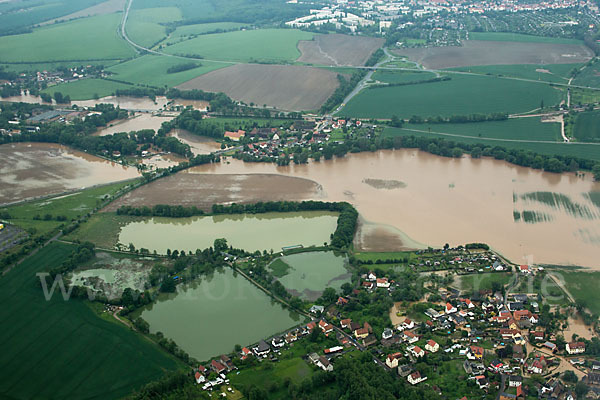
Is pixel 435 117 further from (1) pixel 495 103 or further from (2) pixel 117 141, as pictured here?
(2) pixel 117 141

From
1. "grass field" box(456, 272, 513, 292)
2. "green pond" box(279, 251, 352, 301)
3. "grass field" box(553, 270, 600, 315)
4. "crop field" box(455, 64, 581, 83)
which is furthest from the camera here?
"crop field" box(455, 64, 581, 83)

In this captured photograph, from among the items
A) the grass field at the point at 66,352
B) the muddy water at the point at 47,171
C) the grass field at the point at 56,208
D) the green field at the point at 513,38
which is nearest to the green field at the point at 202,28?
the green field at the point at 513,38

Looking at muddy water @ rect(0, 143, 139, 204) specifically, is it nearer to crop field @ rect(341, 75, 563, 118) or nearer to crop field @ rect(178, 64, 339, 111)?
crop field @ rect(178, 64, 339, 111)

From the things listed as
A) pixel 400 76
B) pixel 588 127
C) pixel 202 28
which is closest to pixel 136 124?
pixel 400 76

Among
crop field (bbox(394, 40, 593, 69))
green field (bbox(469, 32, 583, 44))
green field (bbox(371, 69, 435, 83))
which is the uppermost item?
green field (bbox(469, 32, 583, 44))

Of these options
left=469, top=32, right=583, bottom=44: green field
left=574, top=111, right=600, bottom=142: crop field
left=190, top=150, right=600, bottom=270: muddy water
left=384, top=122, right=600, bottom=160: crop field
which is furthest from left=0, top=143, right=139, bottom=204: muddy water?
left=469, top=32, right=583, bottom=44: green field

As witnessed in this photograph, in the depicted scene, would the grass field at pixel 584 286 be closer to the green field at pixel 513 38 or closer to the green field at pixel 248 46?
the green field at pixel 248 46

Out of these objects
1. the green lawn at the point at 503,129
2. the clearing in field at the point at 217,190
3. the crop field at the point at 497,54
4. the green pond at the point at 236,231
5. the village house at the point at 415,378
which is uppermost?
the crop field at the point at 497,54
